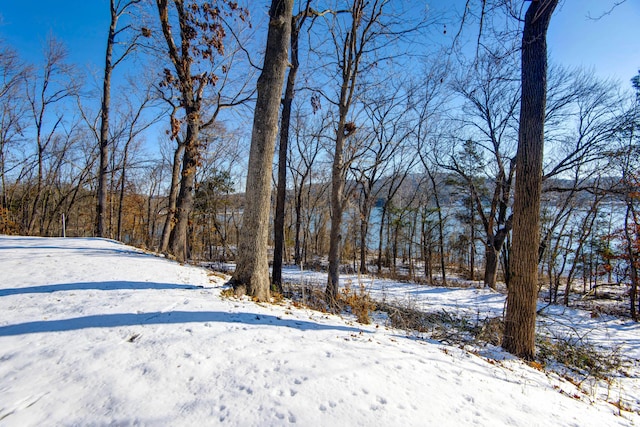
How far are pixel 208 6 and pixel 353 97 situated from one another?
413 centimetres

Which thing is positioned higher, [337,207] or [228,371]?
[337,207]

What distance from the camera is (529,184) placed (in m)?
3.99

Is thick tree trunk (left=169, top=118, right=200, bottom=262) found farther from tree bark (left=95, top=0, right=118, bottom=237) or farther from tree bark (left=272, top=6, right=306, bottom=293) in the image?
tree bark (left=95, top=0, right=118, bottom=237)

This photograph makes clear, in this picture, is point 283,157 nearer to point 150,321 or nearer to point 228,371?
point 150,321

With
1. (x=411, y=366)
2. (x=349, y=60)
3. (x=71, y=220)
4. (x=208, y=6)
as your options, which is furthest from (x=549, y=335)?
(x=71, y=220)

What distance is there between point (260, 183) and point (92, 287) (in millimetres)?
2604

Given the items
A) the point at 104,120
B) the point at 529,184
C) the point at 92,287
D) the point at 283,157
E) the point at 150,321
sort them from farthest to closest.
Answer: the point at 104,120 → the point at 283,157 → the point at 529,184 → the point at 92,287 → the point at 150,321

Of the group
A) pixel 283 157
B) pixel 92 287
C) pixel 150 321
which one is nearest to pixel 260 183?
pixel 150 321

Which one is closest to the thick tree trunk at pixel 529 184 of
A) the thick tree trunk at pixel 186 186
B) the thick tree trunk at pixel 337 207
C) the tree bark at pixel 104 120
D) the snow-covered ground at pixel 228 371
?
the snow-covered ground at pixel 228 371

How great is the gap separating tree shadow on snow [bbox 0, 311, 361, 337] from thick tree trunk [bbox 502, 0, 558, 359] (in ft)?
8.42

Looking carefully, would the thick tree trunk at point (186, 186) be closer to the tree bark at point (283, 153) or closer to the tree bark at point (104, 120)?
the tree bark at point (283, 153)

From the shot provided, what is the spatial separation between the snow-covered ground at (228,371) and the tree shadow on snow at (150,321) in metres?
0.02

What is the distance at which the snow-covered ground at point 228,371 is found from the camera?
5.32 ft

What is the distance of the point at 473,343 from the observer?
13.4 ft
